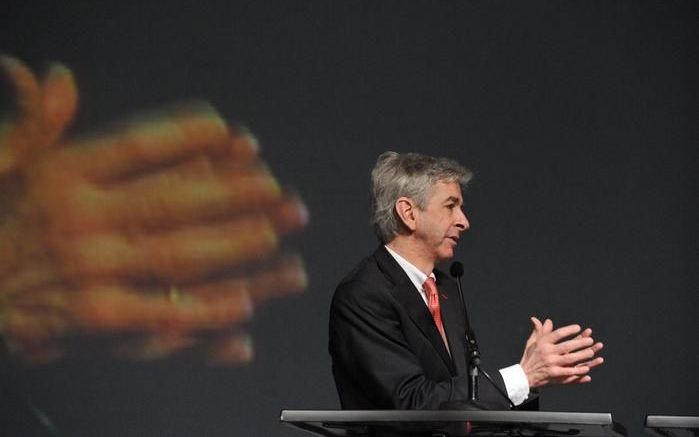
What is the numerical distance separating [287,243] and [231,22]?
1023 mm

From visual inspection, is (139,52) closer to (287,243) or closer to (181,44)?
(181,44)

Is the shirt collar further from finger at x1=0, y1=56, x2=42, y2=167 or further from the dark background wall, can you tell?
finger at x1=0, y1=56, x2=42, y2=167

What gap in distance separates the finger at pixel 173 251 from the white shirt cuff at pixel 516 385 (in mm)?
2047

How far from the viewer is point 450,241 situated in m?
3.33

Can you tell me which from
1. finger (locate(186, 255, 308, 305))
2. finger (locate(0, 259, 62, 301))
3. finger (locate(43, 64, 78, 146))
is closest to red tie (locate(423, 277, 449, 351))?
finger (locate(186, 255, 308, 305))

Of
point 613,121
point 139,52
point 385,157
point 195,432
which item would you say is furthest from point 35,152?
point 613,121

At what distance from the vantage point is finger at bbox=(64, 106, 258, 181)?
470 cm

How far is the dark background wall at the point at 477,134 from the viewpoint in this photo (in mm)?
4777

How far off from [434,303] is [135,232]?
1.81 meters

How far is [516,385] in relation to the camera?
2877 mm

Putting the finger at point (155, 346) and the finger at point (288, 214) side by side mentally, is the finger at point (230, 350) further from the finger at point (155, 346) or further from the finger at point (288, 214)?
the finger at point (288, 214)

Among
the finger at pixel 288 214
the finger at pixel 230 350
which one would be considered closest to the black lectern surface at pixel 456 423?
the finger at pixel 230 350

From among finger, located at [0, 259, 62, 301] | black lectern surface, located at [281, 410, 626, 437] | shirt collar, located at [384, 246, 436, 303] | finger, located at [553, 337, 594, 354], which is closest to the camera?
black lectern surface, located at [281, 410, 626, 437]

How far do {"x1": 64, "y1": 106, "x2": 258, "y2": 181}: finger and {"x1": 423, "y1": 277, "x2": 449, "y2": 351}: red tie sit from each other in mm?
1674
